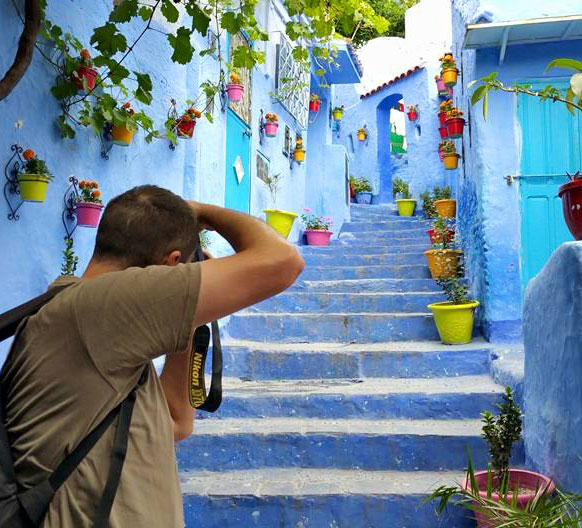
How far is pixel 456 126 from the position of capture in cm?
641

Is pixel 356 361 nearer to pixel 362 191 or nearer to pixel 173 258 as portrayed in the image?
pixel 173 258

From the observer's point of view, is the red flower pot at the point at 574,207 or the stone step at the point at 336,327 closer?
the red flower pot at the point at 574,207

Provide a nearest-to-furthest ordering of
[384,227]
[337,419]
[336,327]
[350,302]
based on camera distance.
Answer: [337,419] → [336,327] → [350,302] → [384,227]

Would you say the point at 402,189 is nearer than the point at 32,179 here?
No

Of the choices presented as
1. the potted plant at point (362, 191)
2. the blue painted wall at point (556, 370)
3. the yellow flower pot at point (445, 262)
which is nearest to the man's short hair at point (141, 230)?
the blue painted wall at point (556, 370)

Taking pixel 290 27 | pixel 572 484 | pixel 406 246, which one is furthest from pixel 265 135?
pixel 572 484

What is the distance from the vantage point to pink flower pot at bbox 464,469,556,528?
2641mm

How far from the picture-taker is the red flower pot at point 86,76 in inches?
129

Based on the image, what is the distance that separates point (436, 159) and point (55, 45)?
35.6 feet

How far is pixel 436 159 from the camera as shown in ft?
43.2

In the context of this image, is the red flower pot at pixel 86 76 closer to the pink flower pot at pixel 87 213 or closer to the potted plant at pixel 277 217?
the pink flower pot at pixel 87 213

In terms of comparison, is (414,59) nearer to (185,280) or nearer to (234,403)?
(234,403)

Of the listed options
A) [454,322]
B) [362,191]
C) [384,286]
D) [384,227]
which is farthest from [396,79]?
[454,322]

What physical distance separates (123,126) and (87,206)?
25.5 inches
